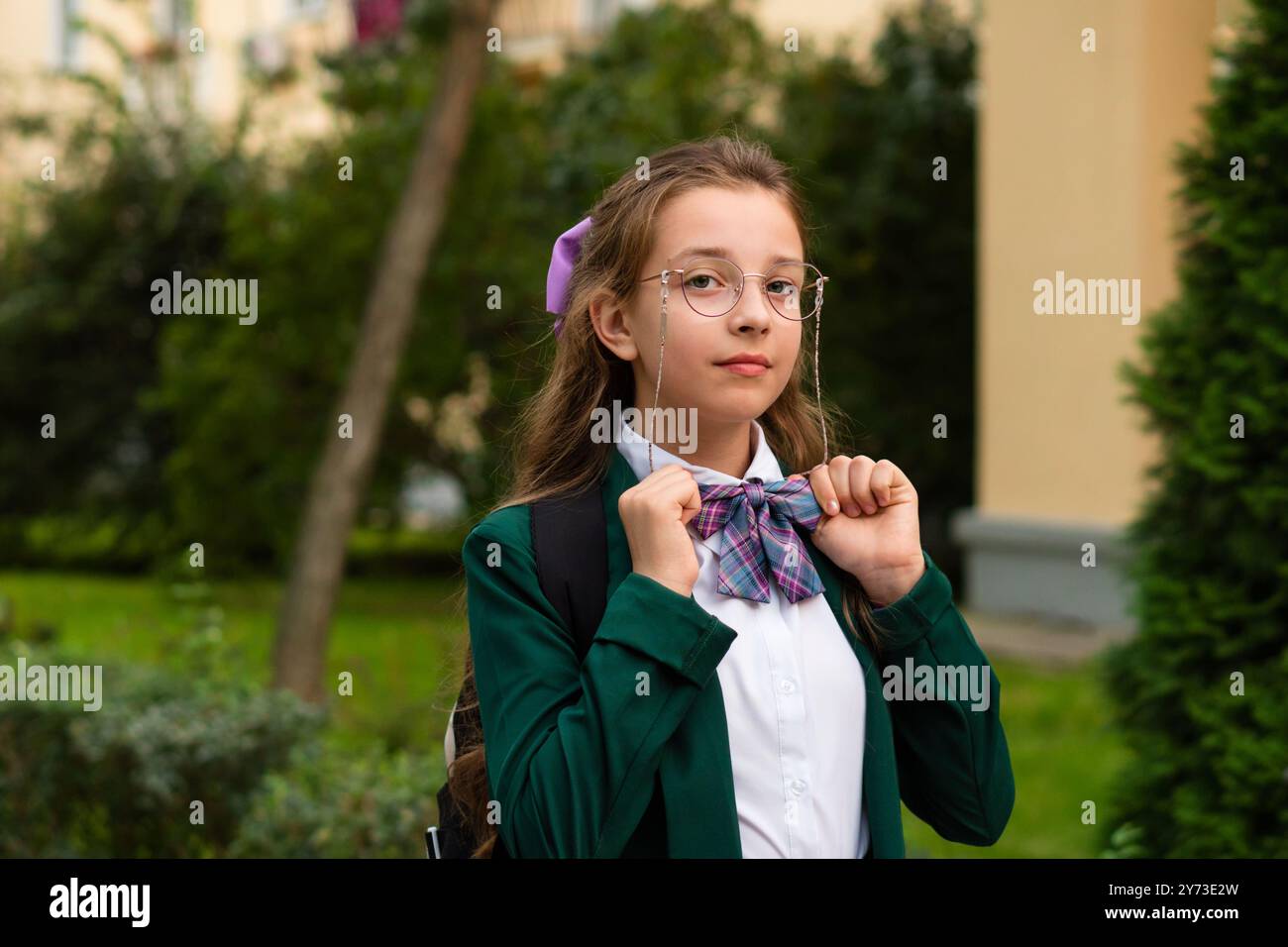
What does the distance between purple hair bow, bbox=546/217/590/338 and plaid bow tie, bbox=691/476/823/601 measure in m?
0.37

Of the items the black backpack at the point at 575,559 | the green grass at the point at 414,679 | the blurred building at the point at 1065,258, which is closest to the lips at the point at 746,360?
the black backpack at the point at 575,559

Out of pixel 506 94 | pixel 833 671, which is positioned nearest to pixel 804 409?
pixel 833 671

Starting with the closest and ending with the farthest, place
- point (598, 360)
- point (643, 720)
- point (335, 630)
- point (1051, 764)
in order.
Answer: point (643, 720) → point (598, 360) → point (1051, 764) → point (335, 630)

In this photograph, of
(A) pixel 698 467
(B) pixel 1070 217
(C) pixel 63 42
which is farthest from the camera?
(C) pixel 63 42

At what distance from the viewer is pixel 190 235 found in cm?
1336

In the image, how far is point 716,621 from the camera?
5.28ft

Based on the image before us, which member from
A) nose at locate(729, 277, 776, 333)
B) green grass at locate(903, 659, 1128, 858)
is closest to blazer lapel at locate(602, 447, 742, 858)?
nose at locate(729, 277, 776, 333)

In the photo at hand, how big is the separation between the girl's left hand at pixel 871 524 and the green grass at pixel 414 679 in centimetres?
59

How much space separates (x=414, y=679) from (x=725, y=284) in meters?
5.99

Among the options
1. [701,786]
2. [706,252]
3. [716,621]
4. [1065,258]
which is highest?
[1065,258]

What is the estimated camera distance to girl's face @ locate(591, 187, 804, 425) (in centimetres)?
170

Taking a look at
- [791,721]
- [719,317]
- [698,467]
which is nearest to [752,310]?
[719,317]

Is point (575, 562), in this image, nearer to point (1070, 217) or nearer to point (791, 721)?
point (791, 721)
